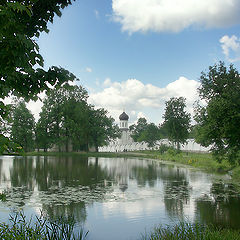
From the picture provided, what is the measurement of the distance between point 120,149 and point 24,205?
89.3 meters

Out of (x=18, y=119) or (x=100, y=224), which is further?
(x=18, y=119)

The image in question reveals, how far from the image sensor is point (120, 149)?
333 ft

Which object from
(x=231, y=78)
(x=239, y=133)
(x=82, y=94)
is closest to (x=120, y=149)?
(x=82, y=94)

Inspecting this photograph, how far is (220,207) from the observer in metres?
12.5

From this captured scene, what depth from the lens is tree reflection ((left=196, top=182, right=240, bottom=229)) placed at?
33.9 feet

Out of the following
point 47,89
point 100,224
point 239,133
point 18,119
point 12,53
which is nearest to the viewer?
point 12,53

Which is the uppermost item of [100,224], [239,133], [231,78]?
[231,78]

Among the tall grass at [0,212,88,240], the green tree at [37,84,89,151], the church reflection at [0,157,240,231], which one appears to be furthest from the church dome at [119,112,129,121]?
the tall grass at [0,212,88,240]

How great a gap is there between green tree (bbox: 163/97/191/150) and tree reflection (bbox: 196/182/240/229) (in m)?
37.1

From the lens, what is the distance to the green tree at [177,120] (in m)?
54.0

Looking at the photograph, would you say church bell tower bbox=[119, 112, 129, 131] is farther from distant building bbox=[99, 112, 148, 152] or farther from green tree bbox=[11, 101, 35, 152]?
green tree bbox=[11, 101, 35, 152]

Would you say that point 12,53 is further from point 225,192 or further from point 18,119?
point 18,119

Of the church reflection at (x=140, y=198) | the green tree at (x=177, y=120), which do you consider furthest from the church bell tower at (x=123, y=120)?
the church reflection at (x=140, y=198)

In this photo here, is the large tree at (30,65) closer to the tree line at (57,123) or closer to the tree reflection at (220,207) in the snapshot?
the tree reflection at (220,207)
